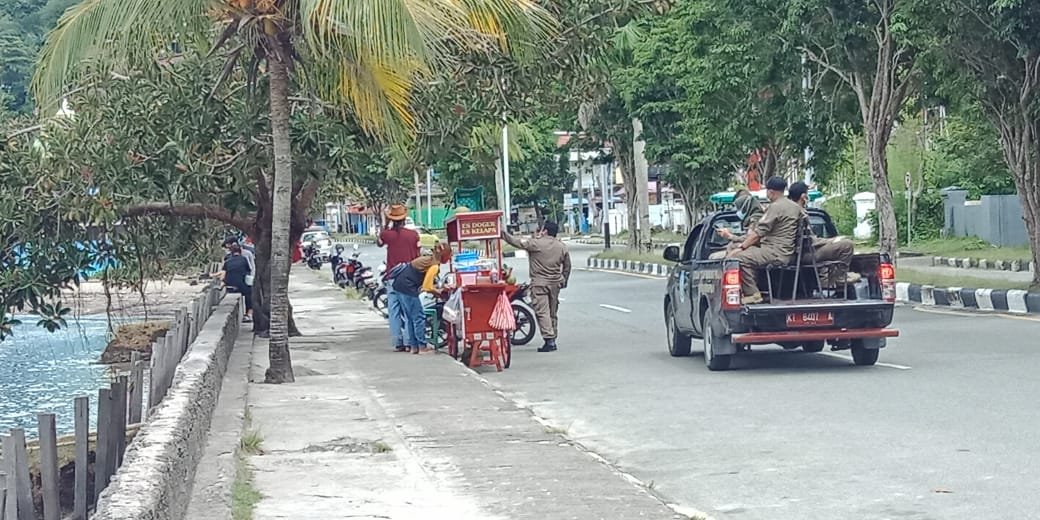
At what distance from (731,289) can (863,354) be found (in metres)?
1.81

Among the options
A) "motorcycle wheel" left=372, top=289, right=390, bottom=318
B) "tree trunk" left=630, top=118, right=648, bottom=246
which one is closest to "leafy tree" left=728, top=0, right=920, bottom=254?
"motorcycle wheel" left=372, top=289, right=390, bottom=318

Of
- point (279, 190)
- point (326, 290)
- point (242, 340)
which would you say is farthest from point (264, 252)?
point (326, 290)

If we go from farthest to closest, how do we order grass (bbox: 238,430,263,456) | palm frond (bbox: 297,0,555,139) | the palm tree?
the palm tree, palm frond (bbox: 297,0,555,139), grass (bbox: 238,430,263,456)

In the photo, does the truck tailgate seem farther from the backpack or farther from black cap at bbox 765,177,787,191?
the backpack

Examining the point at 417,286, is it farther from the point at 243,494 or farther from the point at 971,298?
the point at 971,298

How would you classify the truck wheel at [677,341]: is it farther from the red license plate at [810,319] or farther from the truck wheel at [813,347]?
the red license plate at [810,319]

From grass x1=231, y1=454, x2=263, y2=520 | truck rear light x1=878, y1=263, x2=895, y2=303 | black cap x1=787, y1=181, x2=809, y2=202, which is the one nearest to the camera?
grass x1=231, y1=454, x2=263, y2=520

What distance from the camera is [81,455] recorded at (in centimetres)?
1073

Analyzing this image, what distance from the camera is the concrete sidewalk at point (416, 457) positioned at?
8.39 metres

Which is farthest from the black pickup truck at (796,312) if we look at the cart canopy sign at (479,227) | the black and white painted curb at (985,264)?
the black and white painted curb at (985,264)

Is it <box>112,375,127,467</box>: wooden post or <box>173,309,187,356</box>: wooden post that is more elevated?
<box>173,309,187,356</box>: wooden post

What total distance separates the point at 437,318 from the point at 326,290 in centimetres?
2164

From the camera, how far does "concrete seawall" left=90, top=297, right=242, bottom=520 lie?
616cm

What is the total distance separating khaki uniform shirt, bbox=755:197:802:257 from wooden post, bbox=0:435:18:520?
766 cm
